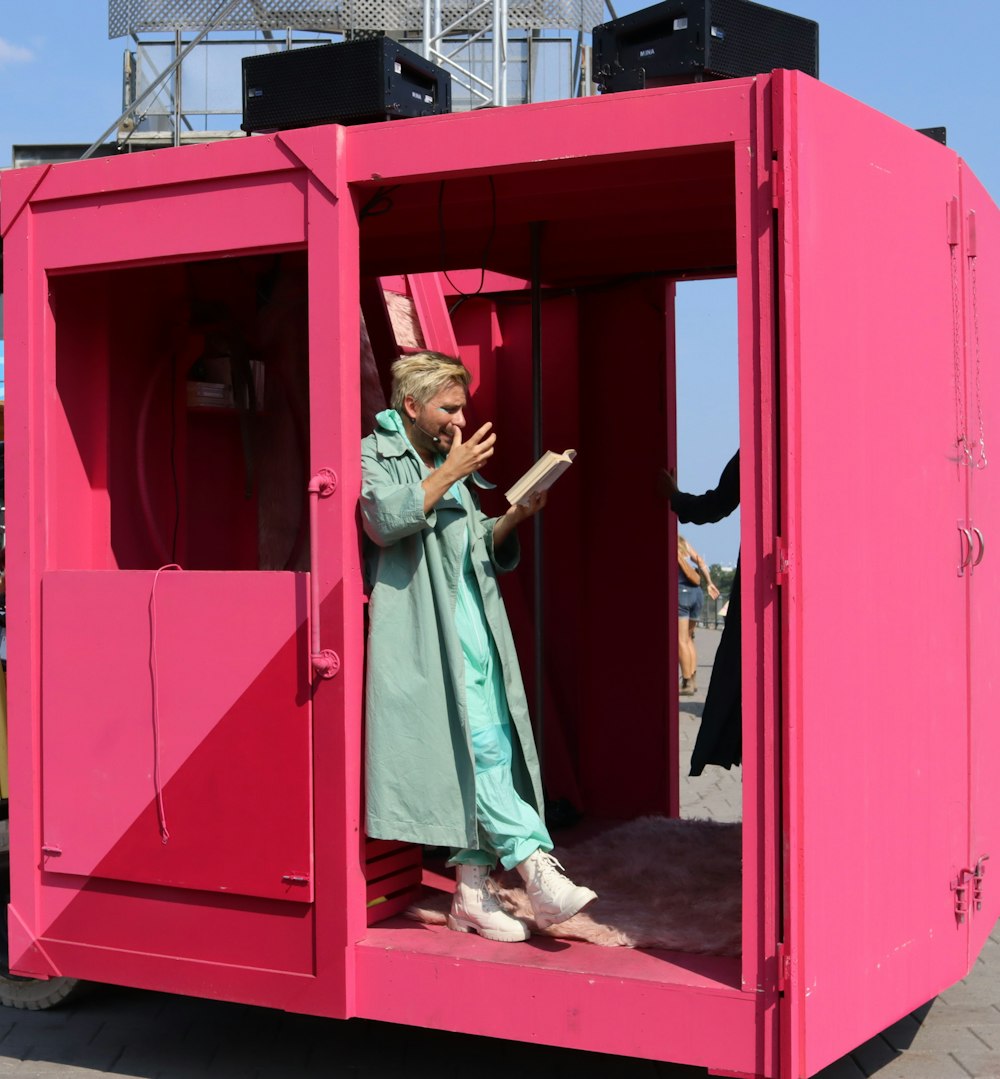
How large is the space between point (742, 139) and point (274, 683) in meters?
1.83

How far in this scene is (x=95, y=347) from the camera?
4.59 m

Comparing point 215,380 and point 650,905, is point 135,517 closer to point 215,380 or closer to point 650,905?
point 215,380

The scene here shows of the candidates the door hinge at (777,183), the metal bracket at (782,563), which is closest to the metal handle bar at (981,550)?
the metal bracket at (782,563)

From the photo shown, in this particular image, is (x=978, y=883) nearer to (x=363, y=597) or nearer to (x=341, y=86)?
(x=363, y=597)

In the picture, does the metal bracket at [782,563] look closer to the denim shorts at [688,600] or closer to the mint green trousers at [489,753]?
the mint green trousers at [489,753]

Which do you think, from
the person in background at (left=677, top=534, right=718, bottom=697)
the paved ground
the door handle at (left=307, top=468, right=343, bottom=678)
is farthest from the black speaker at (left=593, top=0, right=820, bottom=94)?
the person in background at (left=677, top=534, right=718, bottom=697)

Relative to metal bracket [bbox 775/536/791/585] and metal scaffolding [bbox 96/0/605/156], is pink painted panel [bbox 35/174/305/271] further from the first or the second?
metal scaffolding [bbox 96/0/605/156]

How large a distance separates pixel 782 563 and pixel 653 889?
153 centimetres

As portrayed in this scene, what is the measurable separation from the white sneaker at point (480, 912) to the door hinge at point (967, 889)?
1.22 m

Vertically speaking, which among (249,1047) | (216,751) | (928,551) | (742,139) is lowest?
(249,1047)

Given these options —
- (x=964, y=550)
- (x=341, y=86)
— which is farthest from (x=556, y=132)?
(x=964, y=550)

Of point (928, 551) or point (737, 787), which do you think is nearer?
point (928, 551)

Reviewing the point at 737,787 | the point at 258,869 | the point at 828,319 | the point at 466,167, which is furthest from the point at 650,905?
the point at 737,787

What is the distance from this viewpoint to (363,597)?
153 inches
